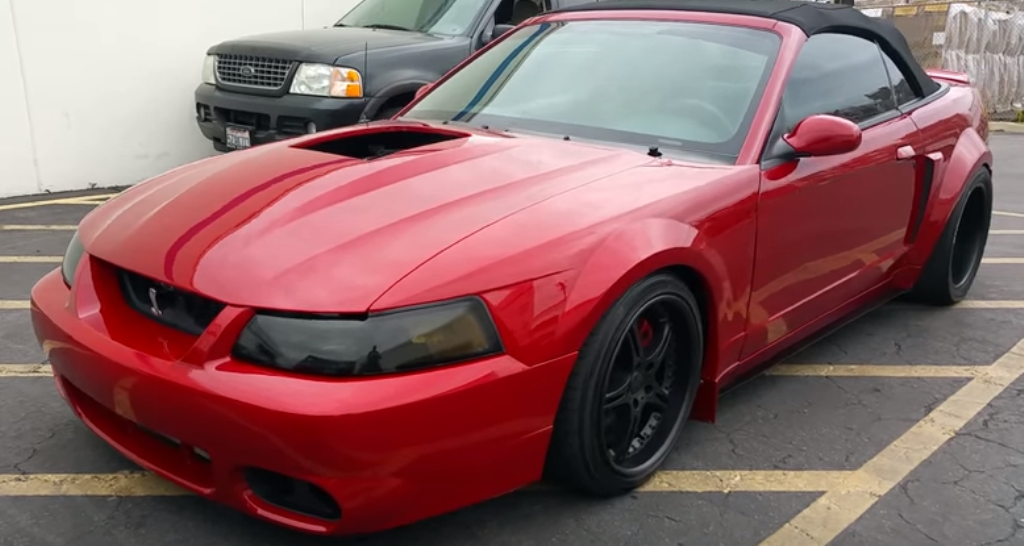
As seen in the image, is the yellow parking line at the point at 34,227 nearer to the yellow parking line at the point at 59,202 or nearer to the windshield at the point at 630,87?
the yellow parking line at the point at 59,202

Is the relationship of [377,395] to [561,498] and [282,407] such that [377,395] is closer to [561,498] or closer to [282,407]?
[282,407]

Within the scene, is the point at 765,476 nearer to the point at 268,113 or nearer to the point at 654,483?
the point at 654,483

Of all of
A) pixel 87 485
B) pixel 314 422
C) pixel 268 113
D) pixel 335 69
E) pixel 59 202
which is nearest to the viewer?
pixel 314 422

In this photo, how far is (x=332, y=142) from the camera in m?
3.39

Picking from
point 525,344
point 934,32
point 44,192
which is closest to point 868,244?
point 525,344

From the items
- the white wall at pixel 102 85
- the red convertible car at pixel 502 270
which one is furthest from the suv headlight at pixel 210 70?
the red convertible car at pixel 502 270

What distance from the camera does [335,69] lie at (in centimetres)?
618

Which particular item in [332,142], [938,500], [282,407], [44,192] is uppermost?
[332,142]

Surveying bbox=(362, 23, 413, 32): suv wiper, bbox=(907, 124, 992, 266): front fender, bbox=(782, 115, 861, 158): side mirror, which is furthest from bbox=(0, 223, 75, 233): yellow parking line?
bbox=(907, 124, 992, 266): front fender

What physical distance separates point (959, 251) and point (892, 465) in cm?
216

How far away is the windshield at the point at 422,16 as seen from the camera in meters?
6.90

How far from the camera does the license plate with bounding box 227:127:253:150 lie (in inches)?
254

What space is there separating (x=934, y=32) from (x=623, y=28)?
1291 centimetres

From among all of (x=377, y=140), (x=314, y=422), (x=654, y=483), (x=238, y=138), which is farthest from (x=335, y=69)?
(x=314, y=422)
